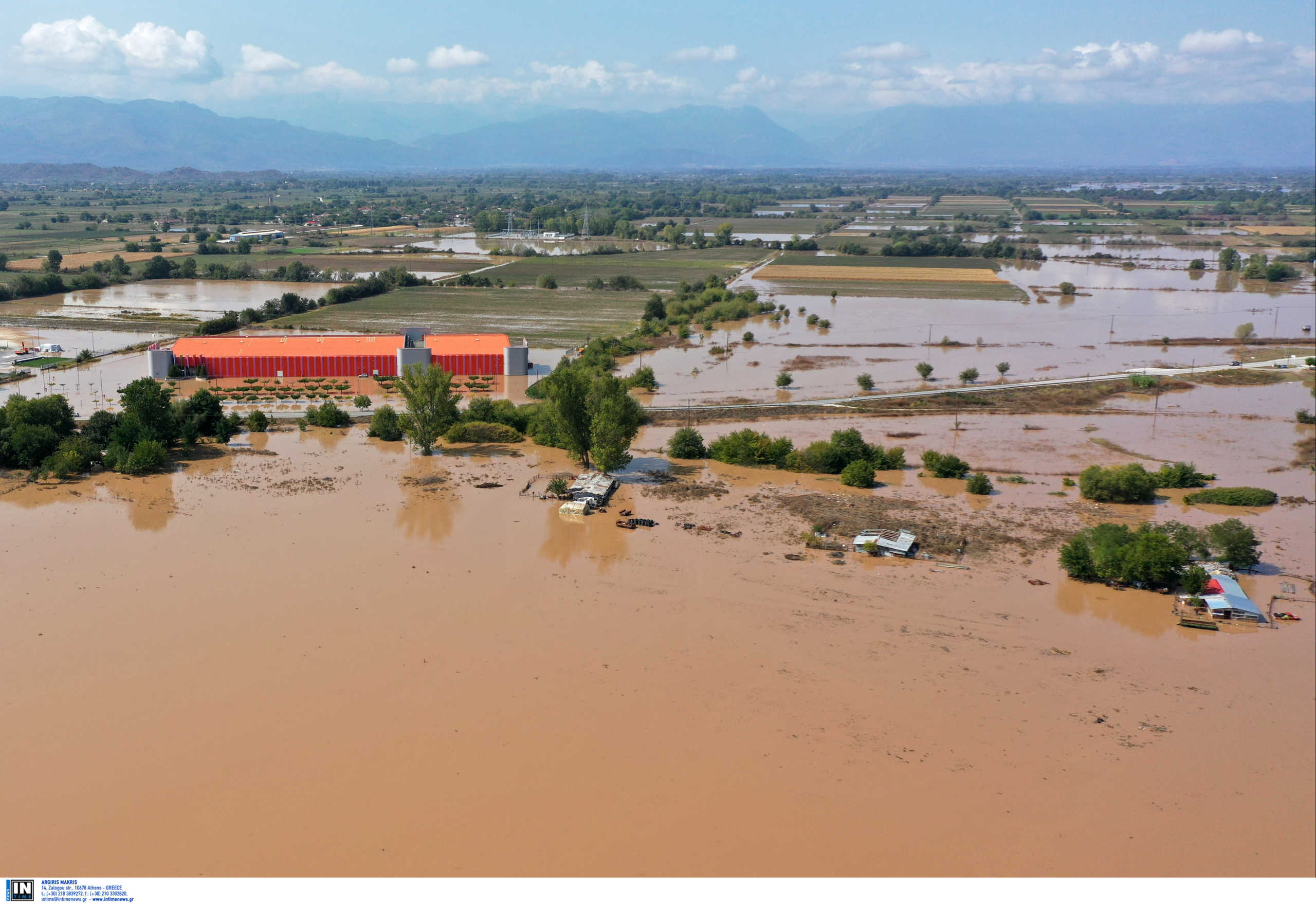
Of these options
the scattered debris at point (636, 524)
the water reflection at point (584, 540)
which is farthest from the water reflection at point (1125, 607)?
the water reflection at point (584, 540)

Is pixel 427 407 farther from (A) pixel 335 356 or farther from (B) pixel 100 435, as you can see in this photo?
(A) pixel 335 356

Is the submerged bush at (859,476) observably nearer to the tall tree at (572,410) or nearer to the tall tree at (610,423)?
the tall tree at (610,423)

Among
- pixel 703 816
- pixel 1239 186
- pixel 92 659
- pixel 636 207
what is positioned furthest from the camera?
pixel 1239 186

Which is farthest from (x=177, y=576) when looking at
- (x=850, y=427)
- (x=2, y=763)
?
(x=850, y=427)

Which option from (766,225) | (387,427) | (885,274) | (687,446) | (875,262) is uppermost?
(766,225)

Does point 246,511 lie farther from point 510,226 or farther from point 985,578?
point 510,226

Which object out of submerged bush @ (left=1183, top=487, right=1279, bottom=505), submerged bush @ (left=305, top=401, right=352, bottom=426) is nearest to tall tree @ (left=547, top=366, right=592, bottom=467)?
submerged bush @ (left=305, top=401, right=352, bottom=426)

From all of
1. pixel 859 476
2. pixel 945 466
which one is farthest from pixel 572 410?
pixel 945 466
